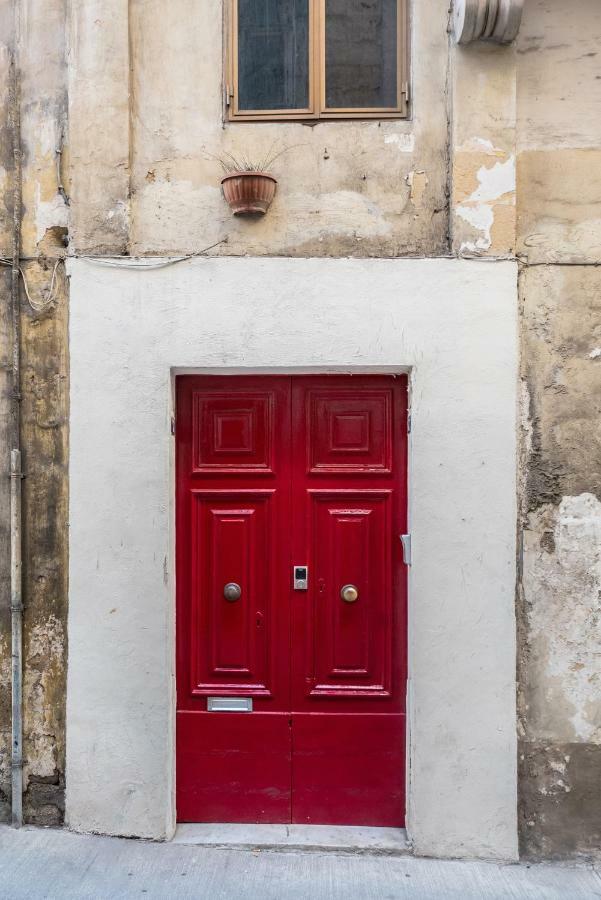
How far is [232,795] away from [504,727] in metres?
1.61

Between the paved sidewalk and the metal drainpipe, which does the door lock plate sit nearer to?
the paved sidewalk

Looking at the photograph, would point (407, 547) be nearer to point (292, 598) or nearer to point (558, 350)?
point (292, 598)

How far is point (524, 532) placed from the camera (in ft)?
12.5

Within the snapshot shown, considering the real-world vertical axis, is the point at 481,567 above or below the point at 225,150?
below

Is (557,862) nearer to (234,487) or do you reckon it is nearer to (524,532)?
(524,532)

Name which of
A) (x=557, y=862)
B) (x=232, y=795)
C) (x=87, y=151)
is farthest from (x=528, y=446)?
(x=87, y=151)

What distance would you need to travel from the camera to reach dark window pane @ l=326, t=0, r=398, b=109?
3951mm

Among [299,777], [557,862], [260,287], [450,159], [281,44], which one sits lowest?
[557,862]

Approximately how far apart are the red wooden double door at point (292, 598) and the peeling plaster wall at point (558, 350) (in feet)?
2.39

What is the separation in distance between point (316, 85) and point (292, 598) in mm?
2960

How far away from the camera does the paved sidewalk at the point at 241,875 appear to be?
3416mm

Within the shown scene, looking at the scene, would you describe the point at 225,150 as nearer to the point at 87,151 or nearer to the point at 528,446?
the point at 87,151

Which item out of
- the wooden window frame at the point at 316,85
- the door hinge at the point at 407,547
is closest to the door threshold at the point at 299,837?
the door hinge at the point at 407,547

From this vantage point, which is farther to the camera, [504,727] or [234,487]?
[234,487]
